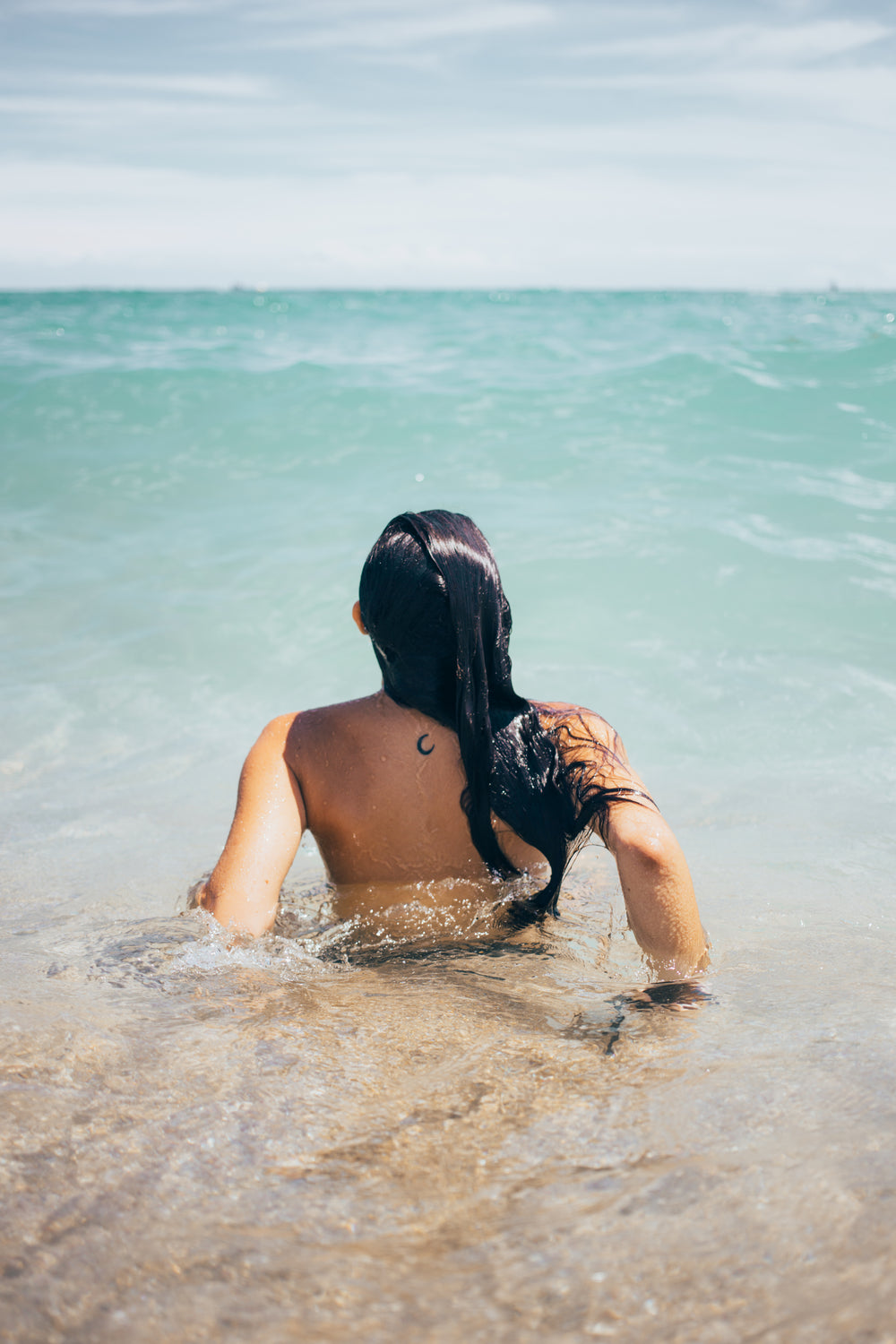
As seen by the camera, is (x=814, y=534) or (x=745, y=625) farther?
(x=814, y=534)

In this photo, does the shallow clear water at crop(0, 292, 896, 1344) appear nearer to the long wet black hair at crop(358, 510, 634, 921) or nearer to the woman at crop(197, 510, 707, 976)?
the woman at crop(197, 510, 707, 976)

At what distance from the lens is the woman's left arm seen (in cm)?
219

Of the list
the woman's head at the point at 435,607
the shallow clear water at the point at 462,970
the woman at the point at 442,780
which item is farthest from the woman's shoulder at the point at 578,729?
the shallow clear water at the point at 462,970

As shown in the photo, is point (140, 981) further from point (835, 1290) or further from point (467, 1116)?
point (835, 1290)

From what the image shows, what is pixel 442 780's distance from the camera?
7.23ft

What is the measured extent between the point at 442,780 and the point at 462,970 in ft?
1.57

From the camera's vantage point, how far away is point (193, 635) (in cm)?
642

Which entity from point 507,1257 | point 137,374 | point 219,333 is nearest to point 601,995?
point 507,1257

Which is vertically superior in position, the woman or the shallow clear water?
the woman

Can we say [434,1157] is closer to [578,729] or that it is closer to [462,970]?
[462,970]

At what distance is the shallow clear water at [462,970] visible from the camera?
4.21 ft

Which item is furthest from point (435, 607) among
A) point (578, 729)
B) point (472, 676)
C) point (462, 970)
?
point (462, 970)

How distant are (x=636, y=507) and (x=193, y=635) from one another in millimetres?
4186

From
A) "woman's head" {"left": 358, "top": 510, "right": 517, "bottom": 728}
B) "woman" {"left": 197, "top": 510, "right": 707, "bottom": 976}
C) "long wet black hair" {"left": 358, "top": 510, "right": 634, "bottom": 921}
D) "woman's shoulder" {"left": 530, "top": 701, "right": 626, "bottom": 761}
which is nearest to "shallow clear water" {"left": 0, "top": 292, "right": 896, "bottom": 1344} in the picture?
"woman" {"left": 197, "top": 510, "right": 707, "bottom": 976}
